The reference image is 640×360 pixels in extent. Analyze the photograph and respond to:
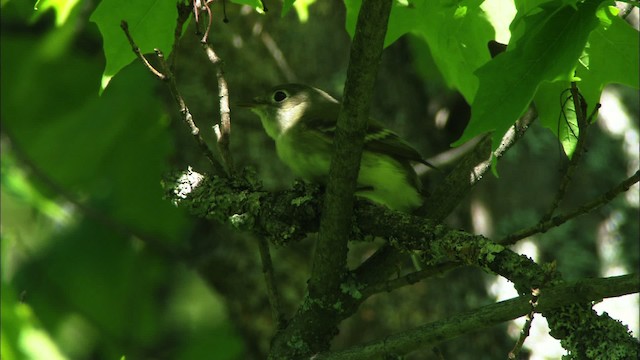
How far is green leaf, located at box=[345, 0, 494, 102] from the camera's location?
247 cm

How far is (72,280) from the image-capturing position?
6141 millimetres

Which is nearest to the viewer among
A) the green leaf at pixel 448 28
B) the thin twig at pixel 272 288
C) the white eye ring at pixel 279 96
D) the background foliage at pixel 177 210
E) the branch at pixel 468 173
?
the green leaf at pixel 448 28

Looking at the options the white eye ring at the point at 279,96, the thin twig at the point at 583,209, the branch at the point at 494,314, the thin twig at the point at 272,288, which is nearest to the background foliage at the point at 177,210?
A: the white eye ring at the point at 279,96

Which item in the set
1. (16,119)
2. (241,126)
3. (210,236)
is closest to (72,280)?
(16,119)

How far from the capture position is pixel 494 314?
204 cm

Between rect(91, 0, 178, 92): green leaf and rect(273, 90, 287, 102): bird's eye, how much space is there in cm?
170

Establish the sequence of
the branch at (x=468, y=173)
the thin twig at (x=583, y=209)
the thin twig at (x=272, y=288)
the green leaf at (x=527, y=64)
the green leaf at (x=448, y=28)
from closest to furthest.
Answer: the green leaf at (x=527, y=64)
the thin twig at (x=583, y=209)
the green leaf at (x=448, y=28)
the thin twig at (x=272, y=288)
the branch at (x=468, y=173)

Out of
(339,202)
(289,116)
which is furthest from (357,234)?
(289,116)

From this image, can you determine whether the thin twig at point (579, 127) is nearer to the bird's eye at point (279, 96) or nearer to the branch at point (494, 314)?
the branch at point (494, 314)

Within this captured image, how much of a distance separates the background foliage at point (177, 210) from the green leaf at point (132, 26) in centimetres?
61

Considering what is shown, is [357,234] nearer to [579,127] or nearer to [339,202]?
[339,202]

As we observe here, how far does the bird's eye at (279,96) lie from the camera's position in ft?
14.0

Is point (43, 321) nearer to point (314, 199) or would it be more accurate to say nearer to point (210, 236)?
point (210, 236)

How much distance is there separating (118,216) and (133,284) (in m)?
0.70
